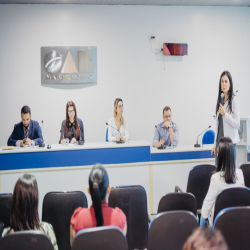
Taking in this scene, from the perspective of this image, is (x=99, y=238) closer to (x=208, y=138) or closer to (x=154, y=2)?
(x=208, y=138)

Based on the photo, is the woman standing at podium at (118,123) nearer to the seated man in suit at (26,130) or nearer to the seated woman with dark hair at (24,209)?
the seated man in suit at (26,130)

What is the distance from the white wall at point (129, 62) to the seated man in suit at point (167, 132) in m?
1.75

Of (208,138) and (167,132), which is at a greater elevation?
(167,132)

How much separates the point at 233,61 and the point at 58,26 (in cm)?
367

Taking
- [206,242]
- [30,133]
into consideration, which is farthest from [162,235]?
[30,133]

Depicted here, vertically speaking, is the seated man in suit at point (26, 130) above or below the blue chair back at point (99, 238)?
above

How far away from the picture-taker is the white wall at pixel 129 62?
6.30m

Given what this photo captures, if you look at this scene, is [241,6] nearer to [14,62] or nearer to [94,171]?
[14,62]

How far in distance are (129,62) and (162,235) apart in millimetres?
4894

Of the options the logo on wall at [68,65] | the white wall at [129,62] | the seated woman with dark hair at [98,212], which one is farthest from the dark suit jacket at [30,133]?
the seated woman with dark hair at [98,212]

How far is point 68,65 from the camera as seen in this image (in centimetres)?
645

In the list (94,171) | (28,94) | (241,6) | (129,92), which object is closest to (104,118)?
(129,92)

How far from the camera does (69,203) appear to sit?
2.80 meters

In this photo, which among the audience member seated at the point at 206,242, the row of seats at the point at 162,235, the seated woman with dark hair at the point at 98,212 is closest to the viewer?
the audience member seated at the point at 206,242
